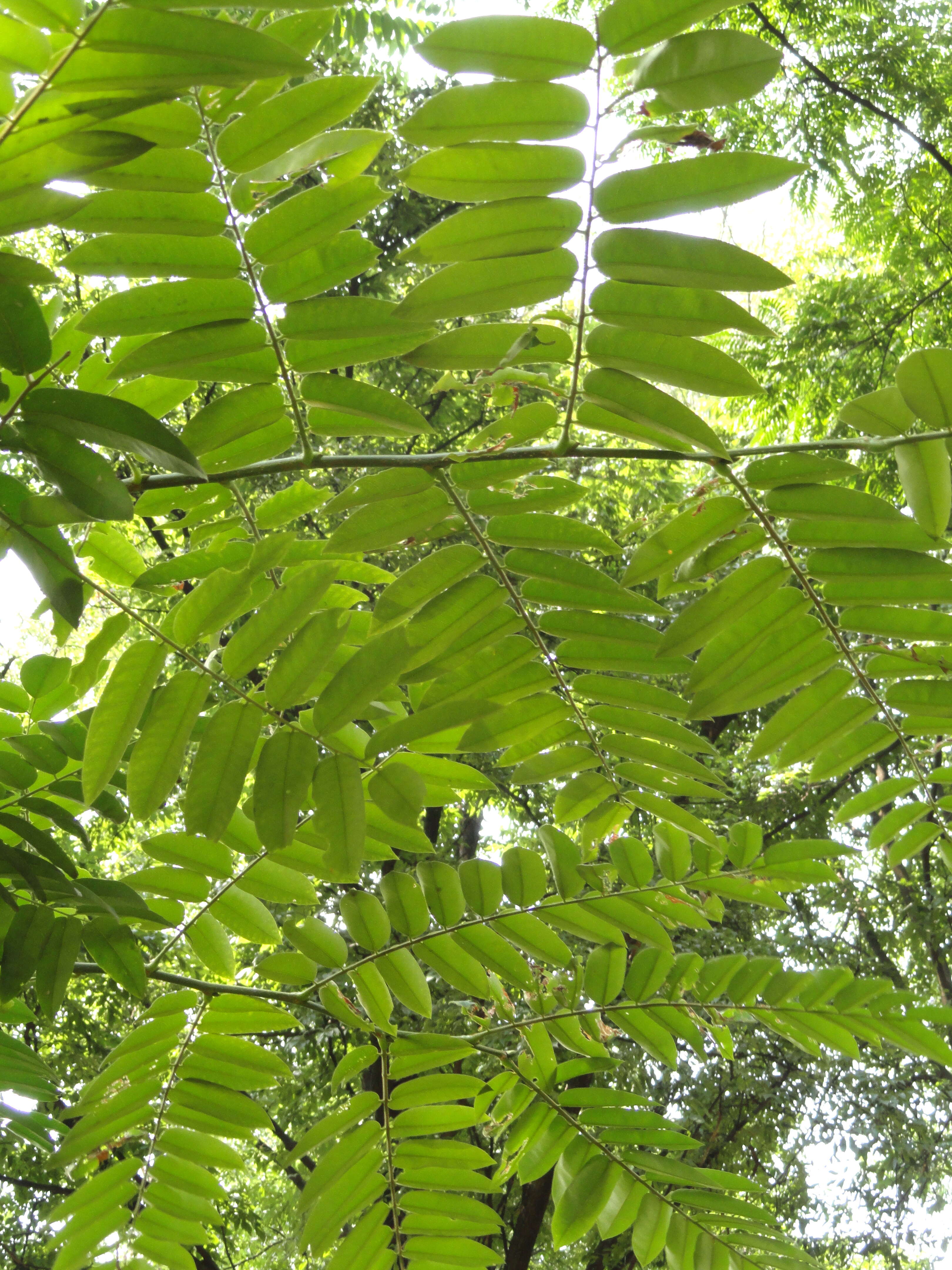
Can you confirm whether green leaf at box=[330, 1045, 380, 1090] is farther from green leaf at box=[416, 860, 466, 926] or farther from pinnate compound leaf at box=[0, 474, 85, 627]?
pinnate compound leaf at box=[0, 474, 85, 627]

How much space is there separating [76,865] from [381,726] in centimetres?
45

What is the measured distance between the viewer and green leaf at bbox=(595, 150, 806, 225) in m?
0.74

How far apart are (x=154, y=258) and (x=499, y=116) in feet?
1.04

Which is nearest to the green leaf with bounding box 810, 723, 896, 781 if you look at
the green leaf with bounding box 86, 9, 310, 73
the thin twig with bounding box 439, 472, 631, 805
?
the thin twig with bounding box 439, 472, 631, 805

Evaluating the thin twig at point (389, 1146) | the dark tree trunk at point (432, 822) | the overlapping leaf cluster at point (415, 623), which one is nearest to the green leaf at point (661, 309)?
the overlapping leaf cluster at point (415, 623)

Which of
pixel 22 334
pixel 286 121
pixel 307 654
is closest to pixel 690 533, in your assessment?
pixel 307 654

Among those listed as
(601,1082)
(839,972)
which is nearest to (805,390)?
(601,1082)

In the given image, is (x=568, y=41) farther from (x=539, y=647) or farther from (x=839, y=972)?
(x=839, y=972)

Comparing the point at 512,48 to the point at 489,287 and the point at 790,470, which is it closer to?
the point at 489,287

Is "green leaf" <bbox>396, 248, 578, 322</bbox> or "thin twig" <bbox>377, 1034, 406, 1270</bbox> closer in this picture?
"green leaf" <bbox>396, 248, 578, 322</bbox>

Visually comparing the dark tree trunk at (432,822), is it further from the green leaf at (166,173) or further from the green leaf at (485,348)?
the green leaf at (166,173)

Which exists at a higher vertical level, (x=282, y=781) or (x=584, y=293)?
(x=584, y=293)

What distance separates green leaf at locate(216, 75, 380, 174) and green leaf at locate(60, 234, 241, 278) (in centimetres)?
7

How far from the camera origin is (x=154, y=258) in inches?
31.7
